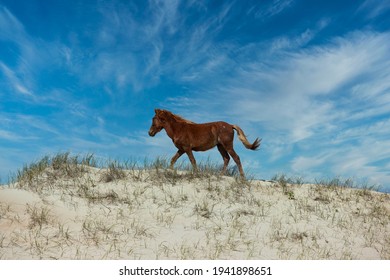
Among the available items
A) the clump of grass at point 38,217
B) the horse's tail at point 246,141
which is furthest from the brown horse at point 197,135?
the clump of grass at point 38,217

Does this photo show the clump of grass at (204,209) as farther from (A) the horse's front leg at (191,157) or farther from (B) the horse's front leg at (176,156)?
(B) the horse's front leg at (176,156)

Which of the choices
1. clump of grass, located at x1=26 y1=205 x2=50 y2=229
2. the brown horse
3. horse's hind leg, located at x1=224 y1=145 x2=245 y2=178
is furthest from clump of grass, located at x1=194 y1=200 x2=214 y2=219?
clump of grass, located at x1=26 y1=205 x2=50 y2=229

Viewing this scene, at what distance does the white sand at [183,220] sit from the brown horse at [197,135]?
88 cm

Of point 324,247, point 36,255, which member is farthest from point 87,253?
point 324,247

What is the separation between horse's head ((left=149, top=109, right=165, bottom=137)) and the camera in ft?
38.9

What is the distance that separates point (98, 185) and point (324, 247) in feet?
18.2

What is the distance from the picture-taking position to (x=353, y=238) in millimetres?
8641

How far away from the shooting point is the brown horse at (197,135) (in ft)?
37.3

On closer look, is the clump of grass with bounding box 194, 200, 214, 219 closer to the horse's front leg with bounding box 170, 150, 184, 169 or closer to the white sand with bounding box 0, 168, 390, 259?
the white sand with bounding box 0, 168, 390, 259

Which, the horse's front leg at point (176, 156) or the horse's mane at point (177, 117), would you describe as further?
the horse's mane at point (177, 117)

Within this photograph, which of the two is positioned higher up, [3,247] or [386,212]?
[386,212]

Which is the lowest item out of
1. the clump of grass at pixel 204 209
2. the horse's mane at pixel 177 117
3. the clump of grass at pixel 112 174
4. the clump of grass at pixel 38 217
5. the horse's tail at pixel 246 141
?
the clump of grass at pixel 38 217
